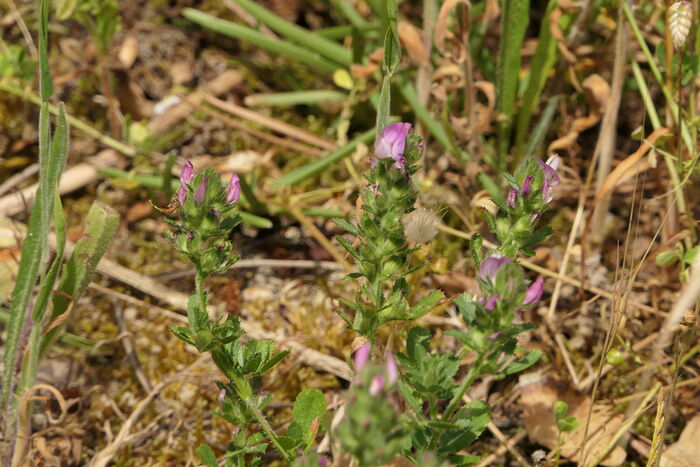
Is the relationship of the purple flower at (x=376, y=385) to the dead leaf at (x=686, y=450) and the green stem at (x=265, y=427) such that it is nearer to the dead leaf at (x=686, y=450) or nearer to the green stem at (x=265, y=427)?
the green stem at (x=265, y=427)

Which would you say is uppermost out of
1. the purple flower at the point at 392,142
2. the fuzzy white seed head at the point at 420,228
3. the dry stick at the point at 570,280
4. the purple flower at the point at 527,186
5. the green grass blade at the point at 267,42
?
the purple flower at the point at 392,142

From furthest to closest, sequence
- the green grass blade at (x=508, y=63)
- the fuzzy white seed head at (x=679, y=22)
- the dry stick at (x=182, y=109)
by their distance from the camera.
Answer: the dry stick at (x=182, y=109)
the green grass blade at (x=508, y=63)
the fuzzy white seed head at (x=679, y=22)

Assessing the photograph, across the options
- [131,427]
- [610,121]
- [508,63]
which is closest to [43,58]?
[131,427]

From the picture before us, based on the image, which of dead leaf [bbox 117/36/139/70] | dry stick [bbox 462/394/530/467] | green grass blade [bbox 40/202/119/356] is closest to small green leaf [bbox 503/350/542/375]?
dry stick [bbox 462/394/530/467]

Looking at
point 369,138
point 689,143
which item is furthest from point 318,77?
point 689,143

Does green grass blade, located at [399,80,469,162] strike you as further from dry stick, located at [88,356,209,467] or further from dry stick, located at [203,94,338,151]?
dry stick, located at [88,356,209,467]

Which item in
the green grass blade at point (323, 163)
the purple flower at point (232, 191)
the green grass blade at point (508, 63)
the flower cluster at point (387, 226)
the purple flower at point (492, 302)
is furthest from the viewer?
the green grass blade at point (323, 163)

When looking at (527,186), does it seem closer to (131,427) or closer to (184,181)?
(184,181)

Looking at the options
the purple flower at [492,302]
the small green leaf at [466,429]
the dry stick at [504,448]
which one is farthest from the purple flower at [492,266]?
the dry stick at [504,448]
